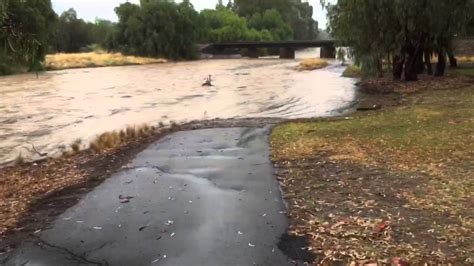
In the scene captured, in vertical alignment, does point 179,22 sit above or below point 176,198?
above

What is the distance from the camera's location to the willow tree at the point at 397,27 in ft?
70.3

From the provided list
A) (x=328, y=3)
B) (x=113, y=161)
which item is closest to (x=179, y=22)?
(x=328, y=3)

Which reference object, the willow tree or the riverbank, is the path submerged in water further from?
the willow tree

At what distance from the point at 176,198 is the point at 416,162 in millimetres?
4284

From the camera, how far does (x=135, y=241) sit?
6.20 m

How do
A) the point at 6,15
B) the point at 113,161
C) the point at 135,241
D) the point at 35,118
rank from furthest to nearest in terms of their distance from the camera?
the point at 35,118 → the point at 113,161 → the point at 6,15 → the point at 135,241

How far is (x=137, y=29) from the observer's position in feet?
Answer: 270

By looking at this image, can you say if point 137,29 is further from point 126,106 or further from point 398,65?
point 398,65

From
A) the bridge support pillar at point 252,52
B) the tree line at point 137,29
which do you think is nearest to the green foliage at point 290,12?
the tree line at point 137,29

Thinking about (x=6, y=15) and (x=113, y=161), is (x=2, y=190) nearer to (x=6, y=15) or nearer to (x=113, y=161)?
(x=113, y=161)

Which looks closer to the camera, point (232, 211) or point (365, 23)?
point (232, 211)

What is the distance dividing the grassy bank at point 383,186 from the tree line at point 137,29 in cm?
555

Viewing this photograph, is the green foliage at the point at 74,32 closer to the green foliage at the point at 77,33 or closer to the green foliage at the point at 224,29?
the green foliage at the point at 77,33

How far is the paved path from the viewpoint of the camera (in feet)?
18.9
